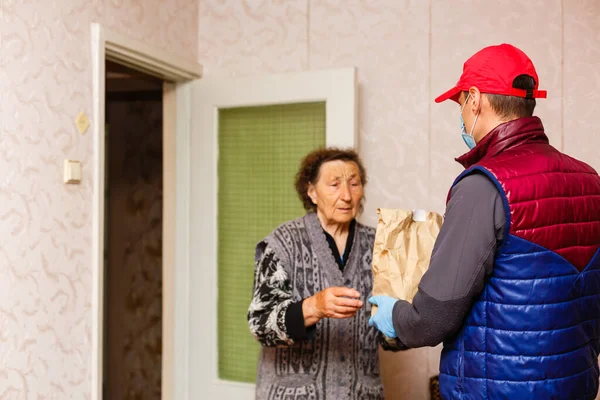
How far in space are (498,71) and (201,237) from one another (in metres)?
1.99

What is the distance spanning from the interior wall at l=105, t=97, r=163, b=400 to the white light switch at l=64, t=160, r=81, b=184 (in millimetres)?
2017

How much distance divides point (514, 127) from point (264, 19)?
1.94 meters

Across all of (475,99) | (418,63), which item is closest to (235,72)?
(418,63)

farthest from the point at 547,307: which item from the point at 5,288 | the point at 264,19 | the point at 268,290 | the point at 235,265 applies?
the point at 264,19

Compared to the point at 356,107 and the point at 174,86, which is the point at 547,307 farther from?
the point at 174,86

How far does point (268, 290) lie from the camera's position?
6.35ft

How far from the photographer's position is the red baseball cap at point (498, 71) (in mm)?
1335

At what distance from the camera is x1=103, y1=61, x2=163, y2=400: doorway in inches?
167

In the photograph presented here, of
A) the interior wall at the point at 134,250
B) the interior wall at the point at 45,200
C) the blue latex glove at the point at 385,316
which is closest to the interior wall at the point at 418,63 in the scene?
the interior wall at the point at 45,200

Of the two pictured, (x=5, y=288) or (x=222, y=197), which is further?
(x=222, y=197)

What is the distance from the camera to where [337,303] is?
171 centimetres

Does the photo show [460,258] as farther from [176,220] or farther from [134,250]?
[134,250]

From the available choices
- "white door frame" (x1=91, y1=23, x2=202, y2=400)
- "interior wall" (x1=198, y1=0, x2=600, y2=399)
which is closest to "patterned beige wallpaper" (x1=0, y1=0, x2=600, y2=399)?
"interior wall" (x1=198, y1=0, x2=600, y2=399)

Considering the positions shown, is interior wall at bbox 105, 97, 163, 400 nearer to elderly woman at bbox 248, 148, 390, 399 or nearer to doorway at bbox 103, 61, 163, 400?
doorway at bbox 103, 61, 163, 400
